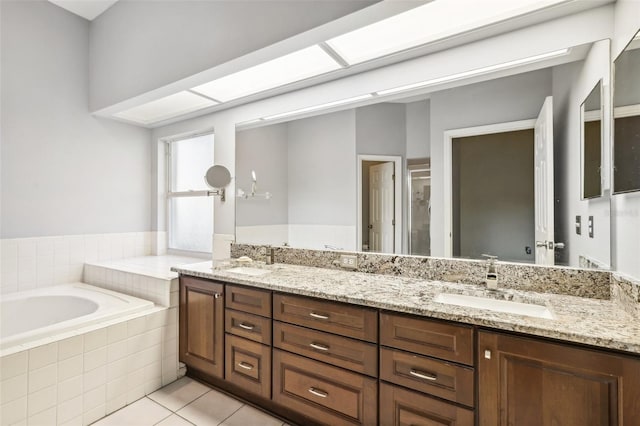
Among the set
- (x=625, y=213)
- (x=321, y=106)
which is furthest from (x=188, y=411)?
(x=625, y=213)

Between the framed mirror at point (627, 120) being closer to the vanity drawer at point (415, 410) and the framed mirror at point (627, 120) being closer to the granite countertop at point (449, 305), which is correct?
the granite countertop at point (449, 305)

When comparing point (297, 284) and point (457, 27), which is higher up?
point (457, 27)

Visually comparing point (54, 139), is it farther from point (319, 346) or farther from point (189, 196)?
point (319, 346)

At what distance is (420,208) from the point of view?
1.97m

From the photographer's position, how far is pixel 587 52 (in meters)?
1.56

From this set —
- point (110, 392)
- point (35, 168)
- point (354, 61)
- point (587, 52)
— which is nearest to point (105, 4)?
point (35, 168)

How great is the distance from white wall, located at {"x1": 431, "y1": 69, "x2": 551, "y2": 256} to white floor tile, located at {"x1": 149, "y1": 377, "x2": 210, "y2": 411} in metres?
1.95

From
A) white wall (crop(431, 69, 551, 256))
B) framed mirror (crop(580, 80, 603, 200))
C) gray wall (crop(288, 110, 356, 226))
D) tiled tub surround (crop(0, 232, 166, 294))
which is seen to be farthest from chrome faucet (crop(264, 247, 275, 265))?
framed mirror (crop(580, 80, 603, 200))

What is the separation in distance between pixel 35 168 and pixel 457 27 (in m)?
3.62

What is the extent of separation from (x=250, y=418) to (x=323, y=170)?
1765 mm

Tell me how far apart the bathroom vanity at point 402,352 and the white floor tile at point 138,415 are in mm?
348

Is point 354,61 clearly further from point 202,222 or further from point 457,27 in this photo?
point 202,222

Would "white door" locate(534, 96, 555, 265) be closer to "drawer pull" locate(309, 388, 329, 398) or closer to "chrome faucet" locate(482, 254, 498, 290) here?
"chrome faucet" locate(482, 254, 498, 290)

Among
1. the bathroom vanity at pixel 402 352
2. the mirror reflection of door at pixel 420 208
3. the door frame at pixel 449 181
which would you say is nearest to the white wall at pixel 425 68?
the door frame at pixel 449 181
